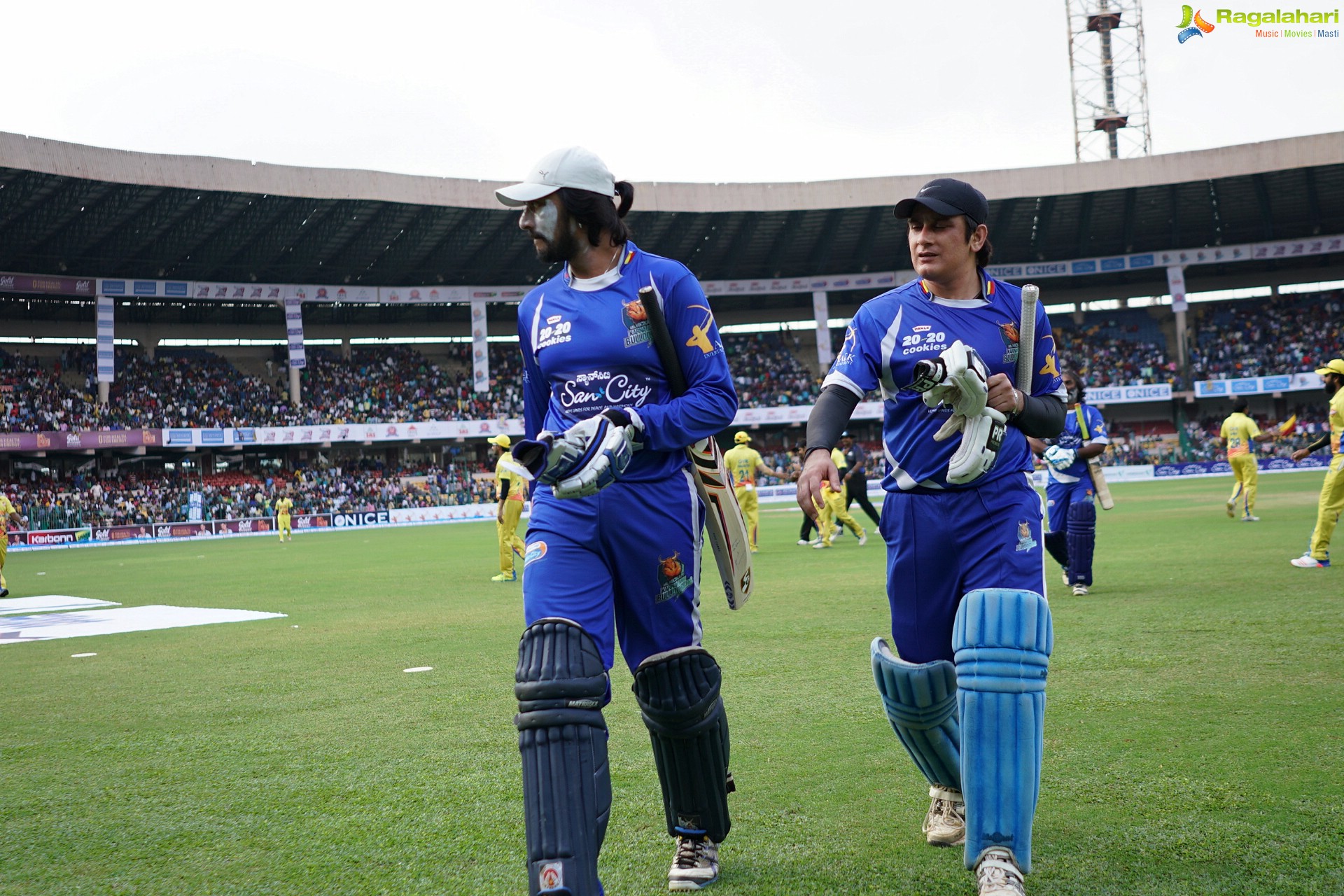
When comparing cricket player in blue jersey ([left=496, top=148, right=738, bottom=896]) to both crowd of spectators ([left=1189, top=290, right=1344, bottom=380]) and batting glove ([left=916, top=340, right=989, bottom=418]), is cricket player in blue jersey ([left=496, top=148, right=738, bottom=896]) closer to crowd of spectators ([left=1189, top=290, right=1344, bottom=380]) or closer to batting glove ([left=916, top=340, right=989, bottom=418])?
batting glove ([left=916, top=340, right=989, bottom=418])

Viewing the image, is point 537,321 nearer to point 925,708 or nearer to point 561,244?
point 561,244

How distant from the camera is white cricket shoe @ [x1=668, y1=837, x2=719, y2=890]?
325 cm

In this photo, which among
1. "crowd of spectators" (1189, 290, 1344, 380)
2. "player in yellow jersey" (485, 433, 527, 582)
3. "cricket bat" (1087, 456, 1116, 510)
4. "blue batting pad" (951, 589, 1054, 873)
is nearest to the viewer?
"blue batting pad" (951, 589, 1054, 873)

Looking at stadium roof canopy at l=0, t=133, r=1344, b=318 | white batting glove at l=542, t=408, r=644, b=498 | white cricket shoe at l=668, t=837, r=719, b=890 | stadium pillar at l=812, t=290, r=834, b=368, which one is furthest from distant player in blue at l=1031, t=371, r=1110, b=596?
stadium pillar at l=812, t=290, r=834, b=368

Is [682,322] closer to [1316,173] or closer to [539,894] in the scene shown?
[539,894]

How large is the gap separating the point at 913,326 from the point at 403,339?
54147 mm

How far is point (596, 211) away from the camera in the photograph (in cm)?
344

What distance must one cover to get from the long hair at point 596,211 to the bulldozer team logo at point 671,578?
41.0 inches

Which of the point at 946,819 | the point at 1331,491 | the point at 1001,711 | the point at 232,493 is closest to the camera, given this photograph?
the point at 1001,711

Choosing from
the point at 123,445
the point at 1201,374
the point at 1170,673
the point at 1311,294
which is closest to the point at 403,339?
the point at 123,445

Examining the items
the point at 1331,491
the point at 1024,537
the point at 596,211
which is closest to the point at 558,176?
the point at 596,211

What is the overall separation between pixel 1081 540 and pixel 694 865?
7780 millimetres

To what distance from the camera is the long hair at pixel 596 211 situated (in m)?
3.42

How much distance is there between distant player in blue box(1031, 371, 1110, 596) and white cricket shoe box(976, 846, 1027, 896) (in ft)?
24.2
